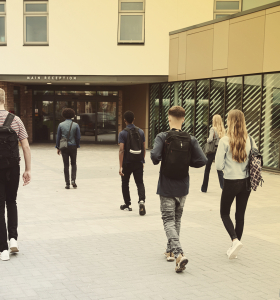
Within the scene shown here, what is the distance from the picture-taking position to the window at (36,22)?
20188 millimetres

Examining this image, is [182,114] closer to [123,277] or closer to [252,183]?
[252,183]

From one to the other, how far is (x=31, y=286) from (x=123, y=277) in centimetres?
94

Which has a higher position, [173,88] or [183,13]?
[183,13]

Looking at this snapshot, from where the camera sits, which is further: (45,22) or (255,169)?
(45,22)

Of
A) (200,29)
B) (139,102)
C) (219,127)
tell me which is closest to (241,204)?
(219,127)

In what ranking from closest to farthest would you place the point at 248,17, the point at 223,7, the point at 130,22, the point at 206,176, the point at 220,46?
A: the point at 206,176 → the point at 248,17 → the point at 220,46 → the point at 223,7 → the point at 130,22

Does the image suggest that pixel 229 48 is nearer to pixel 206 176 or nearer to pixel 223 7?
pixel 223 7

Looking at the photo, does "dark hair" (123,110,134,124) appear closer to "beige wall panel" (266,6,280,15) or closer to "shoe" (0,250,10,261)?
"shoe" (0,250,10,261)

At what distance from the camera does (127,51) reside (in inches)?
775

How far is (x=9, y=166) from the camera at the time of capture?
5004 millimetres

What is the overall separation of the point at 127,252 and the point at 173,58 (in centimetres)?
1449

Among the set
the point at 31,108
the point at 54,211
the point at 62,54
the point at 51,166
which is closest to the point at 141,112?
the point at 62,54

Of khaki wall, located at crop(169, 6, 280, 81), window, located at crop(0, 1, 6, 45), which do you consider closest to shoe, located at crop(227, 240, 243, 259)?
khaki wall, located at crop(169, 6, 280, 81)

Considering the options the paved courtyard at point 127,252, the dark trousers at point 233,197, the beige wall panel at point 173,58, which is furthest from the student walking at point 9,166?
the beige wall panel at point 173,58
